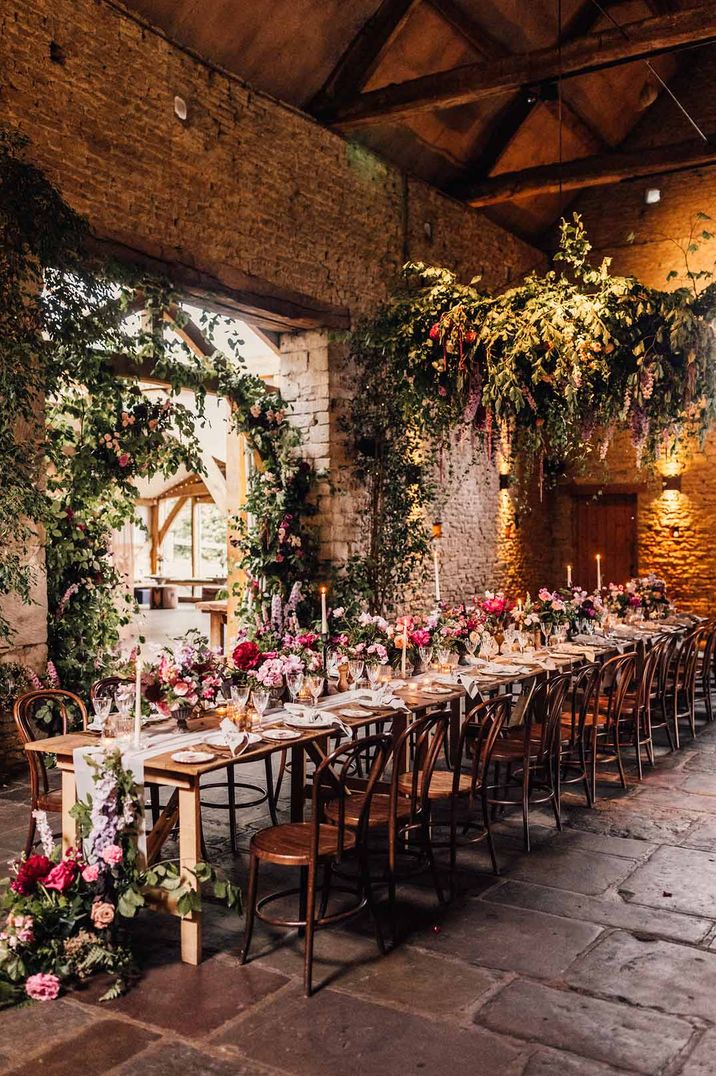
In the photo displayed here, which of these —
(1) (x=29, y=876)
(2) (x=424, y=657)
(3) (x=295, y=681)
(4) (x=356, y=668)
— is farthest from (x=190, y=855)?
(2) (x=424, y=657)

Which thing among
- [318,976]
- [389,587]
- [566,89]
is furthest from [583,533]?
[318,976]

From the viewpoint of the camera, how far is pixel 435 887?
3.77m

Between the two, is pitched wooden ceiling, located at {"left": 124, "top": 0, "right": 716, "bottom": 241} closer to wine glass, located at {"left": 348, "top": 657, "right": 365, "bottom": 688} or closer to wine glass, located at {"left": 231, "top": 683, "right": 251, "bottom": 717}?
wine glass, located at {"left": 348, "top": 657, "right": 365, "bottom": 688}

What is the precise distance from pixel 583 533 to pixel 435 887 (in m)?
8.91

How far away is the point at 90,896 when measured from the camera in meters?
3.23

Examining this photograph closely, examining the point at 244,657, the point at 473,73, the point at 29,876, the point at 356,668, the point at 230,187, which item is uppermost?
the point at 473,73

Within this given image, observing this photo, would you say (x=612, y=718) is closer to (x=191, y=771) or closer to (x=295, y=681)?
(x=295, y=681)

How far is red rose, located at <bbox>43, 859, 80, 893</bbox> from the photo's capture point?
3.15m

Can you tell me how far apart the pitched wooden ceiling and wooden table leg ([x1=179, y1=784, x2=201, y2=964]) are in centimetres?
529

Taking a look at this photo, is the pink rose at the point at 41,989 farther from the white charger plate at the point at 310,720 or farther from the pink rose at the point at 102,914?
the white charger plate at the point at 310,720

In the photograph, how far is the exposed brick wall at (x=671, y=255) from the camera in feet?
36.1

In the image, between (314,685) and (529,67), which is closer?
(314,685)

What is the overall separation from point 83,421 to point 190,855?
12.5 ft

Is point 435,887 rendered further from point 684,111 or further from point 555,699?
point 684,111
